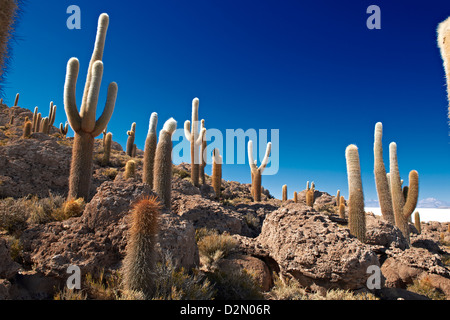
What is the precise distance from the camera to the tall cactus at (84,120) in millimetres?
9031

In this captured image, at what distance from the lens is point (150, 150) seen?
12.1 meters

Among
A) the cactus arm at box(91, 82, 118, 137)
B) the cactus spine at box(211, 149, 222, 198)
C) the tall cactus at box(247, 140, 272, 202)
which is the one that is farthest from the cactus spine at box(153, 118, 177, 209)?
the tall cactus at box(247, 140, 272, 202)

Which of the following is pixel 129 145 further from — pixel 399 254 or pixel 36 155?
pixel 399 254

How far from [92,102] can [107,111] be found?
0.80 metres

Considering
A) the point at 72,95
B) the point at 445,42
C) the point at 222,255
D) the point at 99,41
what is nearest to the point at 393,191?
the point at 445,42

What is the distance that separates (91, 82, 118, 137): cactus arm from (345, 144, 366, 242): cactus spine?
9.64 m

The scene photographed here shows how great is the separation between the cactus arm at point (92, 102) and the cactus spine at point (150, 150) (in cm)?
276

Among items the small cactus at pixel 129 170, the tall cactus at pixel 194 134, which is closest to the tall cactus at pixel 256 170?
the tall cactus at pixel 194 134

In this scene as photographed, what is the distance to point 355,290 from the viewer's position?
555 centimetres

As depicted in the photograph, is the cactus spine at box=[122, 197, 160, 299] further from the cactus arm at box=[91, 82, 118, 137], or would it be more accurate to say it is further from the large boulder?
the cactus arm at box=[91, 82, 118, 137]

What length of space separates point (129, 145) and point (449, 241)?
90.6 feet

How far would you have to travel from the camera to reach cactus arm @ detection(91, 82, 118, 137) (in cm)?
996

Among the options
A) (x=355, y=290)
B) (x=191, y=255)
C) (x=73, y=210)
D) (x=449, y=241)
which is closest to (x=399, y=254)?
(x=355, y=290)
